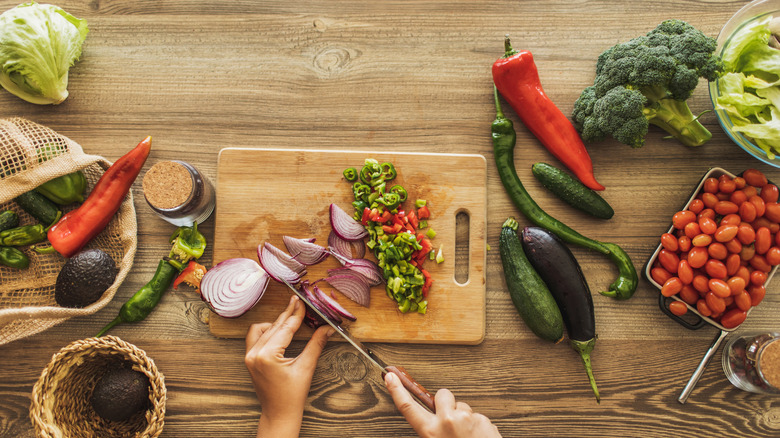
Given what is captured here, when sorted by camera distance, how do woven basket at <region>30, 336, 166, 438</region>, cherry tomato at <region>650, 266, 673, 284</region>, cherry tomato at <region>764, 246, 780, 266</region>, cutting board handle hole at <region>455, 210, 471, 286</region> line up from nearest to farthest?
woven basket at <region>30, 336, 166, 438</region>
cherry tomato at <region>764, 246, 780, 266</region>
cherry tomato at <region>650, 266, 673, 284</region>
cutting board handle hole at <region>455, 210, 471, 286</region>

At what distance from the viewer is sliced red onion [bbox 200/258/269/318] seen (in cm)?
184

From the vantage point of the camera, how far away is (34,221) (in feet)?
6.47

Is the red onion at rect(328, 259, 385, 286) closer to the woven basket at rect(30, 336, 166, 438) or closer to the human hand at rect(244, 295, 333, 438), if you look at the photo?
the human hand at rect(244, 295, 333, 438)

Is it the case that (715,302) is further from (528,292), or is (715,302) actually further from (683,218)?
(528,292)

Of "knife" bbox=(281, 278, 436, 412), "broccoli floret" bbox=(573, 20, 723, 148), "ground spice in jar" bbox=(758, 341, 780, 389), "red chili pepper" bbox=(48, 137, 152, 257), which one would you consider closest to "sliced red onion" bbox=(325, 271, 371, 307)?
"knife" bbox=(281, 278, 436, 412)

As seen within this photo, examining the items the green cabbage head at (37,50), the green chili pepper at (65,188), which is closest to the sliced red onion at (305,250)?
the green chili pepper at (65,188)

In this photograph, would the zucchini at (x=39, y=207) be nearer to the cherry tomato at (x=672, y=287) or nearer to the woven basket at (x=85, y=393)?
the woven basket at (x=85, y=393)

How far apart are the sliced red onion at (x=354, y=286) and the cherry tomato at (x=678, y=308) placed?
1305mm

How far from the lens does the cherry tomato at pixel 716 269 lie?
5.84 ft

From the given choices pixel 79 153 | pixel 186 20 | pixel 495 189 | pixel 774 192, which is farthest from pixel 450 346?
pixel 186 20

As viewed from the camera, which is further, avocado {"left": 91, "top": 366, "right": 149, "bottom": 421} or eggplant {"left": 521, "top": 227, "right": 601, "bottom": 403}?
eggplant {"left": 521, "top": 227, "right": 601, "bottom": 403}

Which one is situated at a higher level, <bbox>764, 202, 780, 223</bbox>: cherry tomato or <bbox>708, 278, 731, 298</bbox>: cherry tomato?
<bbox>764, 202, 780, 223</bbox>: cherry tomato

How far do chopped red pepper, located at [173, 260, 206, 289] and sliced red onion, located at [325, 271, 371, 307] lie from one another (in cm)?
59

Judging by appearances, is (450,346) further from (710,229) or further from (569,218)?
(710,229)
